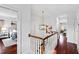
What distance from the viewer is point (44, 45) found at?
162 centimetres

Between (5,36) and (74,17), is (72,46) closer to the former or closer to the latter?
(74,17)

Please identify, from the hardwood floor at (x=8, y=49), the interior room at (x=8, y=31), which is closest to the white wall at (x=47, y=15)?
the interior room at (x=8, y=31)

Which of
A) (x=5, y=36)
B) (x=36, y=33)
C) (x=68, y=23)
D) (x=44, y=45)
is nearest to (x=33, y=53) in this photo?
(x=44, y=45)

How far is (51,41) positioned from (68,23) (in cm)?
40

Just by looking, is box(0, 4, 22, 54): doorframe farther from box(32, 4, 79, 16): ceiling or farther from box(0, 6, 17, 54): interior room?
box(32, 4, 79, 16): ceiling

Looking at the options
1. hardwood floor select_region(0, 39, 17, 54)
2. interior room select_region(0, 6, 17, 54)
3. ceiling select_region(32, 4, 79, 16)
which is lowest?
hardwood floor select_region(0, 39, 17, 54)

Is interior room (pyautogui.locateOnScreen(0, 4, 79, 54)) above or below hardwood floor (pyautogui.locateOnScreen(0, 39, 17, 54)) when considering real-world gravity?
above

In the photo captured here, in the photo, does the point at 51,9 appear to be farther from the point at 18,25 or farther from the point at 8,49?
the point at 8,49

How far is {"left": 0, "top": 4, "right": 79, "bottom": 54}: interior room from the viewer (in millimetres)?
1510

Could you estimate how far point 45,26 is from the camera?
1541 millimetres

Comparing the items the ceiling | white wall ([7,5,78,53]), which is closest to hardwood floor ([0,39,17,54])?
white wall ([7,5,78,53])

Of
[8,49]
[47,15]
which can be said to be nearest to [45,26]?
[47,15]

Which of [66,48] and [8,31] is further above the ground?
[8,31]

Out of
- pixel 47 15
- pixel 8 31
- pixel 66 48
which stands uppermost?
pixel 47 15
